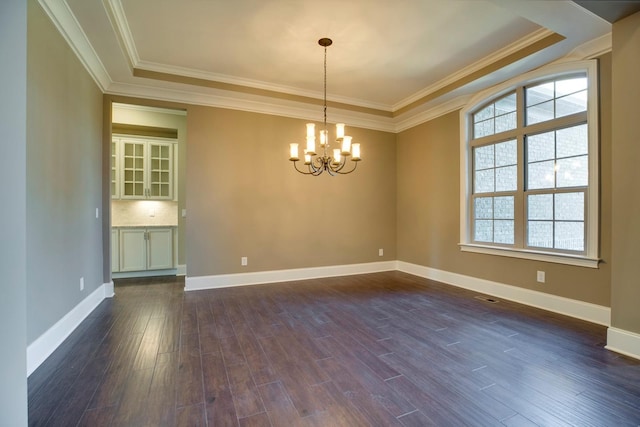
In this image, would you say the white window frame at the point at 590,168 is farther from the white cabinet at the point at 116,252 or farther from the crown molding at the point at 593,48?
the white cabinet at the point at 116,252

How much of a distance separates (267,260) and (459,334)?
9.77ft

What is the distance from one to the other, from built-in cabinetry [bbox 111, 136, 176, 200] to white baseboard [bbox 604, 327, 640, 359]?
6.19 metres

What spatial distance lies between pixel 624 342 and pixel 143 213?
22.0 ft

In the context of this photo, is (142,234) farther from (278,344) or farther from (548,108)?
(548,108)

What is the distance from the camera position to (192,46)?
336 cm

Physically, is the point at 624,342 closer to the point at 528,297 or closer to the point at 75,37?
the point at 528,297

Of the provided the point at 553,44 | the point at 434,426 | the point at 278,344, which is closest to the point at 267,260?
the point at 278,344

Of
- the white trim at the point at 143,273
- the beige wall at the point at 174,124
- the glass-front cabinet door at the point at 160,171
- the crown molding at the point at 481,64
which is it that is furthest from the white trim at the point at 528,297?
the glass-front cabinet door at the point at 160,171

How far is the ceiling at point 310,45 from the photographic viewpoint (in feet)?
8.75

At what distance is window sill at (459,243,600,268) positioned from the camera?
3.03 m

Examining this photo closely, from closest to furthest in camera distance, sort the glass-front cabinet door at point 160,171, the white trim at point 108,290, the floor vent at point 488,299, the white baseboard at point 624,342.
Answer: the white baseboard at point 624,342
the floor vent at point 488,299
the white trim at point 108,290
the glass-front cabinet door at point 160,171

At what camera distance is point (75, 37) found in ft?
9.02

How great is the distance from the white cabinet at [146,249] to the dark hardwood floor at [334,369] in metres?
1.67

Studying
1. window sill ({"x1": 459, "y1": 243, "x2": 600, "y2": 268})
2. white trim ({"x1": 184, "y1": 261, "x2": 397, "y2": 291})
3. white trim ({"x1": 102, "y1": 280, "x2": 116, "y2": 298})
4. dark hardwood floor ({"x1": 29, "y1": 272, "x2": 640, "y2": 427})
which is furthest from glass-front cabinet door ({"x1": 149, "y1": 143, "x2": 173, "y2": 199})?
window sill ({"x1": 459, "y1": 243, "x2": 600, "y2": 268})
